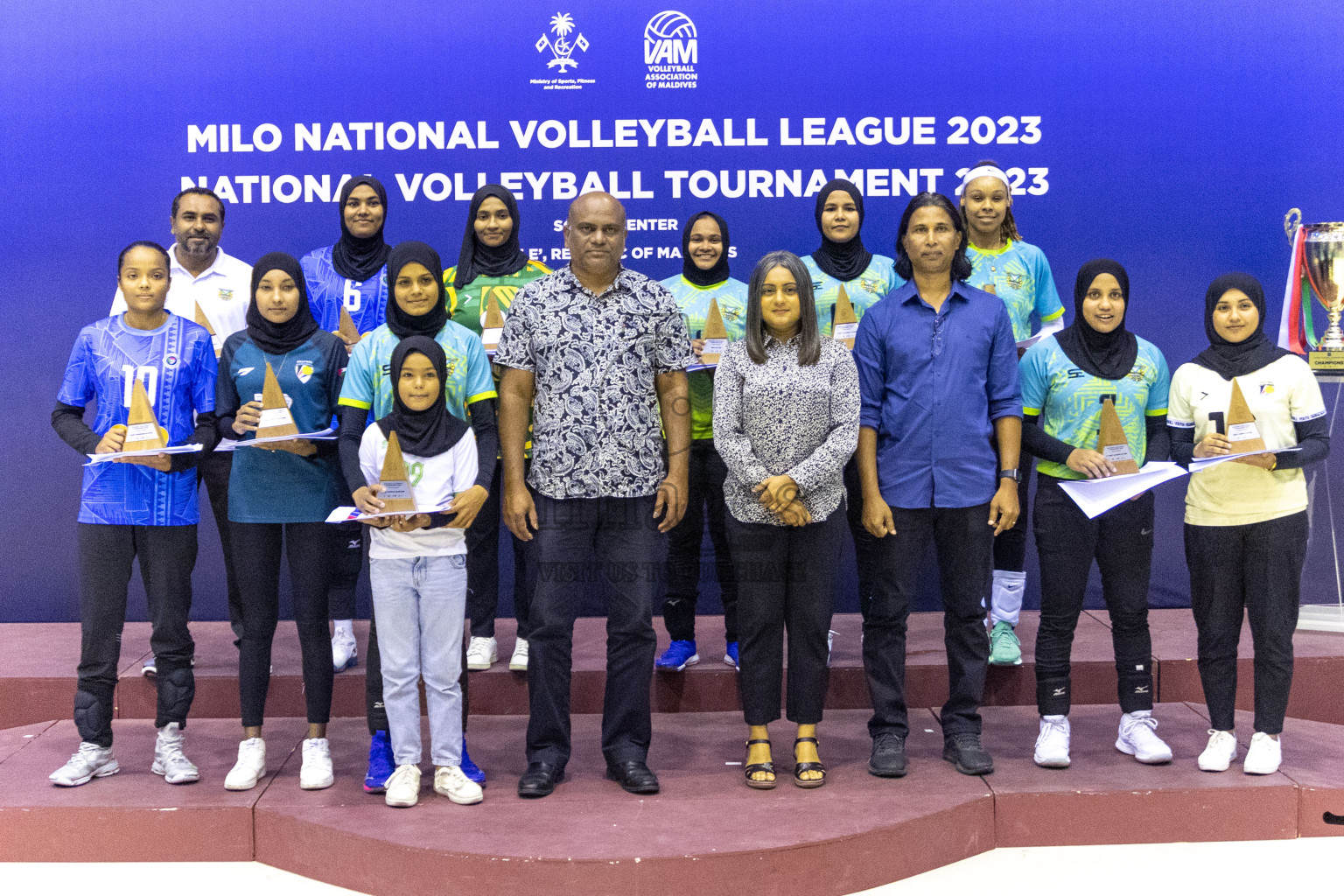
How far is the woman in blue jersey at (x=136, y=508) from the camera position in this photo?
329 centimetres

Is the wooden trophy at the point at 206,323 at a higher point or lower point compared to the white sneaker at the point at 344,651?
higher

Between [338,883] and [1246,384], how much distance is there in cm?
295

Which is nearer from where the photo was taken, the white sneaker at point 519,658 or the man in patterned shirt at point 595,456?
the man in patterned shirt at point 595,456

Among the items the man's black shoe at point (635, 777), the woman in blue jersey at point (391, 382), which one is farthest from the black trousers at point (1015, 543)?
the woman in blue jersey at point (391, 382)

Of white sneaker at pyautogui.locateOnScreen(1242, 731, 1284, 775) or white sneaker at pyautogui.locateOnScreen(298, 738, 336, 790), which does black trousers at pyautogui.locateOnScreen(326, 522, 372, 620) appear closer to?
white sneaker at pyautogui.locateOnScreen(298, 738, 336, 790)

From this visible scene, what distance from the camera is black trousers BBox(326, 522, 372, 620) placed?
11.1ft

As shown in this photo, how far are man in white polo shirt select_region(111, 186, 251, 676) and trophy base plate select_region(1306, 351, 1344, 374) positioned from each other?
165 inches

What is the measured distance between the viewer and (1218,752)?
3322 mm

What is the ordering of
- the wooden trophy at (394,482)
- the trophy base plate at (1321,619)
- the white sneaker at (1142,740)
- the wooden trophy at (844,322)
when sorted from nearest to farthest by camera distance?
1. the wooden trophy at (394,482)
2. the white sneaker at (1142,740)
3. the wooden trophy at (844,322)
4. the trophy base plate at (1321,619)

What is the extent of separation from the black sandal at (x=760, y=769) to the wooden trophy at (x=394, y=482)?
4.05ft

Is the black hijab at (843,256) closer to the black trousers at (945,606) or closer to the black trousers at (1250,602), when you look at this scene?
the black trousers at (945,606)

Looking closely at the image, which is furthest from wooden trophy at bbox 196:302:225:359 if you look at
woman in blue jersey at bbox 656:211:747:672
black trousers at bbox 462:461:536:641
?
woman in blue jersey at bbox 656:211:747:672

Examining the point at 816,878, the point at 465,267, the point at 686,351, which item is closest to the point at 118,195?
the point at 465,267

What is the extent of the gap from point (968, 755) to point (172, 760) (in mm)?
2374
